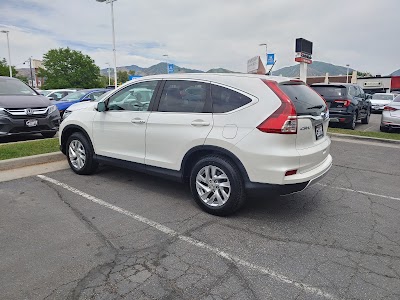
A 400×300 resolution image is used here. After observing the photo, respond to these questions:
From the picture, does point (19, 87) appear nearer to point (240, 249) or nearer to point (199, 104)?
point (199, 104)

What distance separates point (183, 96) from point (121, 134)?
4.07 ft

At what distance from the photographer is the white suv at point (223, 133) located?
3438 millimetres

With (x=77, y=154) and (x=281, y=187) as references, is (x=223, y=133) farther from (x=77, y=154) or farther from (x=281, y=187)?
(x=77, y=154)

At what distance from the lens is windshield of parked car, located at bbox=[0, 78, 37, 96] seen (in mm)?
7945

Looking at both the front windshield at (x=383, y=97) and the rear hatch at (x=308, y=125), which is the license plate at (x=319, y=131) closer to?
the rear hatch at (x=308, y=125)

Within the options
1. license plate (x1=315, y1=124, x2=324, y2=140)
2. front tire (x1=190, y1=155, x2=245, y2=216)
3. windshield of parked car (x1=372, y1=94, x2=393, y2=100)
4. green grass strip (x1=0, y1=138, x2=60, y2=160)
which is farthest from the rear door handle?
windshield of parked car (x1=372, y1=94, x2=393, y2=100)

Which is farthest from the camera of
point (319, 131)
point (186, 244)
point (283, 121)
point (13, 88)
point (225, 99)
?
point (13, 88)

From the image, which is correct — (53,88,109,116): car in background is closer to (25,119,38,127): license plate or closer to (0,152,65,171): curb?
(25,119,38,127): license plate

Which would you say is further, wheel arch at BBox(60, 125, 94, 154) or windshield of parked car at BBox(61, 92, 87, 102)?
windshield of parked car at BBox(61, 92, 87, 102)

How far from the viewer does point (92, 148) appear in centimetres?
523

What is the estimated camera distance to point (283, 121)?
337 cm

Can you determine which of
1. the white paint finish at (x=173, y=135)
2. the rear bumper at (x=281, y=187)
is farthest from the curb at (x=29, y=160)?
the rear bumper at (x=281, y=187)

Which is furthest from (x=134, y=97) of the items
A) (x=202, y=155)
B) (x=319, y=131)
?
(x=319, y=131)

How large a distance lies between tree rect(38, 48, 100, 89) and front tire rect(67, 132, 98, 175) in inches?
1879
